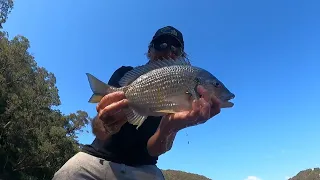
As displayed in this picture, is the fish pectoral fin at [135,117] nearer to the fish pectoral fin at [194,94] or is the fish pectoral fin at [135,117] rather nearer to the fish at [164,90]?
the fish at [164,90]

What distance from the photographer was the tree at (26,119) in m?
35.6

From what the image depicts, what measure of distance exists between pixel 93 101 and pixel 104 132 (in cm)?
62

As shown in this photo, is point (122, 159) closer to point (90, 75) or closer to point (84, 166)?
point (84, 166)

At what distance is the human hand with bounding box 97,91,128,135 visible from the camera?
3.43m

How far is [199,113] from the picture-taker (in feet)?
9.92

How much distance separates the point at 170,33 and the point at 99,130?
178 centimetres

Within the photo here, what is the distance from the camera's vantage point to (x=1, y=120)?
37062 mm

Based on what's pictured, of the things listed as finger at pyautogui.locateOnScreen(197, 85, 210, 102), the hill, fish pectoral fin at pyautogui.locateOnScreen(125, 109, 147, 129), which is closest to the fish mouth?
finger at pyautogui.locateOnScreen(197, 85, 210, 102)

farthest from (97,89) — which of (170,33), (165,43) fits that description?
(170,33)

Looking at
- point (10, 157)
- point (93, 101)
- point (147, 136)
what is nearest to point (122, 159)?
point (147, 136)

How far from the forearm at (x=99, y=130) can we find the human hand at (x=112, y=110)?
6.1 inches

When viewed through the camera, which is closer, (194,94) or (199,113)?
(199,113)

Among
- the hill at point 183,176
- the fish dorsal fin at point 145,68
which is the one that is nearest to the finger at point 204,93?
the fish dorsal fin at point 145,68

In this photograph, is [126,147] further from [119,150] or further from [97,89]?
[97,89]
